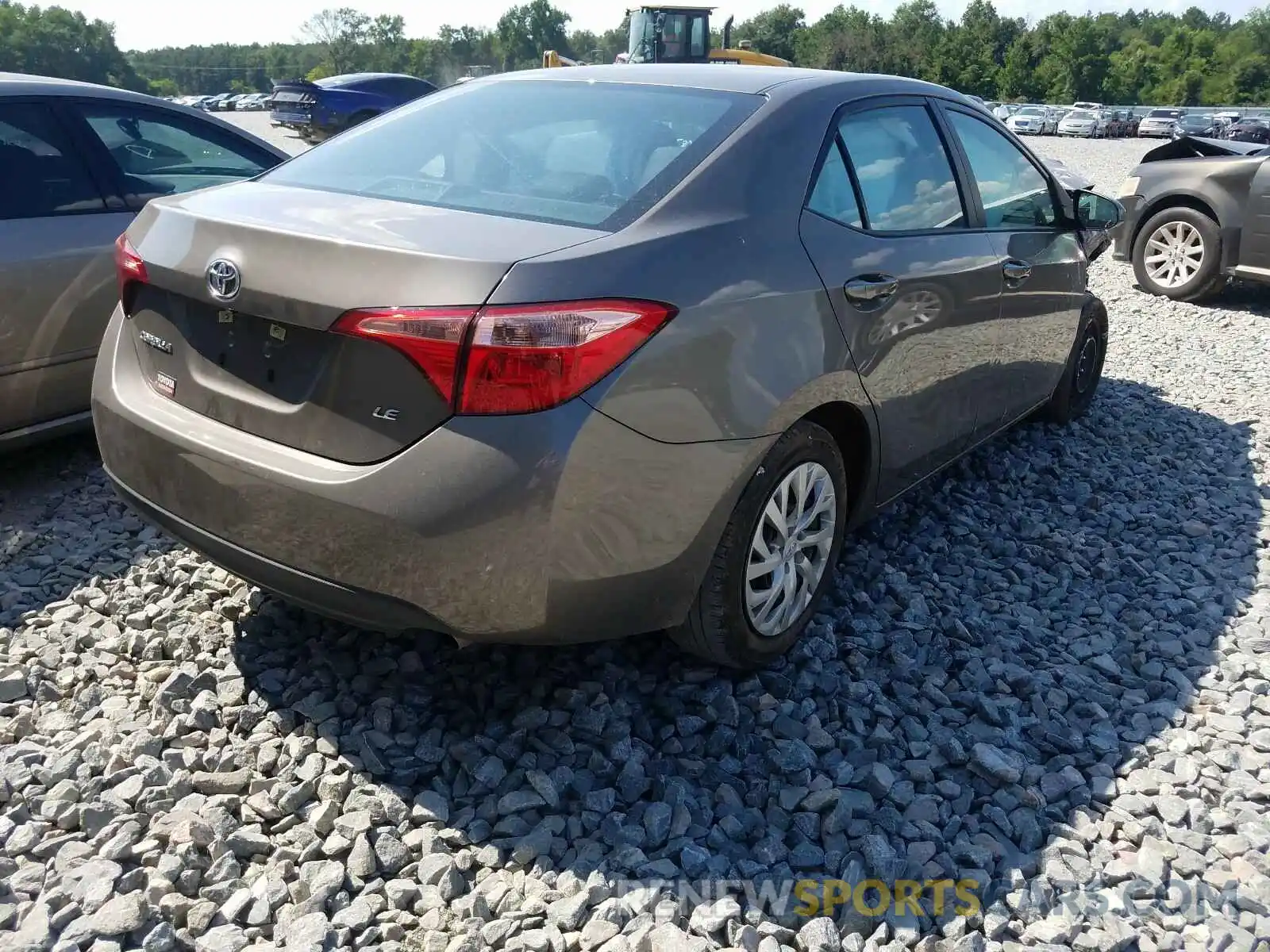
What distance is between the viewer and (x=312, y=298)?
2.28 metres

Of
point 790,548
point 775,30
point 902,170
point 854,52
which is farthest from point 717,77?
point 775,30

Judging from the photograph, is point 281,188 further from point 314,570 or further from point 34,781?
point 34,781

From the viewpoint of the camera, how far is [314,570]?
2387 millimetres

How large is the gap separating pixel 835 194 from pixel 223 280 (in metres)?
1.68

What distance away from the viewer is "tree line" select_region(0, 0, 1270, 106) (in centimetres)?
8044

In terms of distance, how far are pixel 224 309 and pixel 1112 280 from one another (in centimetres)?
929

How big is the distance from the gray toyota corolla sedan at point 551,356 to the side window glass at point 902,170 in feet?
0.07

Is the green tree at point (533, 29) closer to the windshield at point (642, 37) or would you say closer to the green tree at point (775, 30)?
the green tree at point (775, 30)

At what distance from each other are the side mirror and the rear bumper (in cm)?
294

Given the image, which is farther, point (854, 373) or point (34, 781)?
point (854, 373)

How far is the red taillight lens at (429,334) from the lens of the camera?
2160 mm

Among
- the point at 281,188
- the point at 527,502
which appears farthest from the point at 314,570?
the point at 281,188

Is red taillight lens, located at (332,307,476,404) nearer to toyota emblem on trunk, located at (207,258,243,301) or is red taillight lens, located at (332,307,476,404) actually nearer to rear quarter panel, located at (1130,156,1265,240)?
toyota emblem on trunk, located at (207,258,243,301)

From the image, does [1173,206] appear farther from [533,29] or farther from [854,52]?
[533,29]
